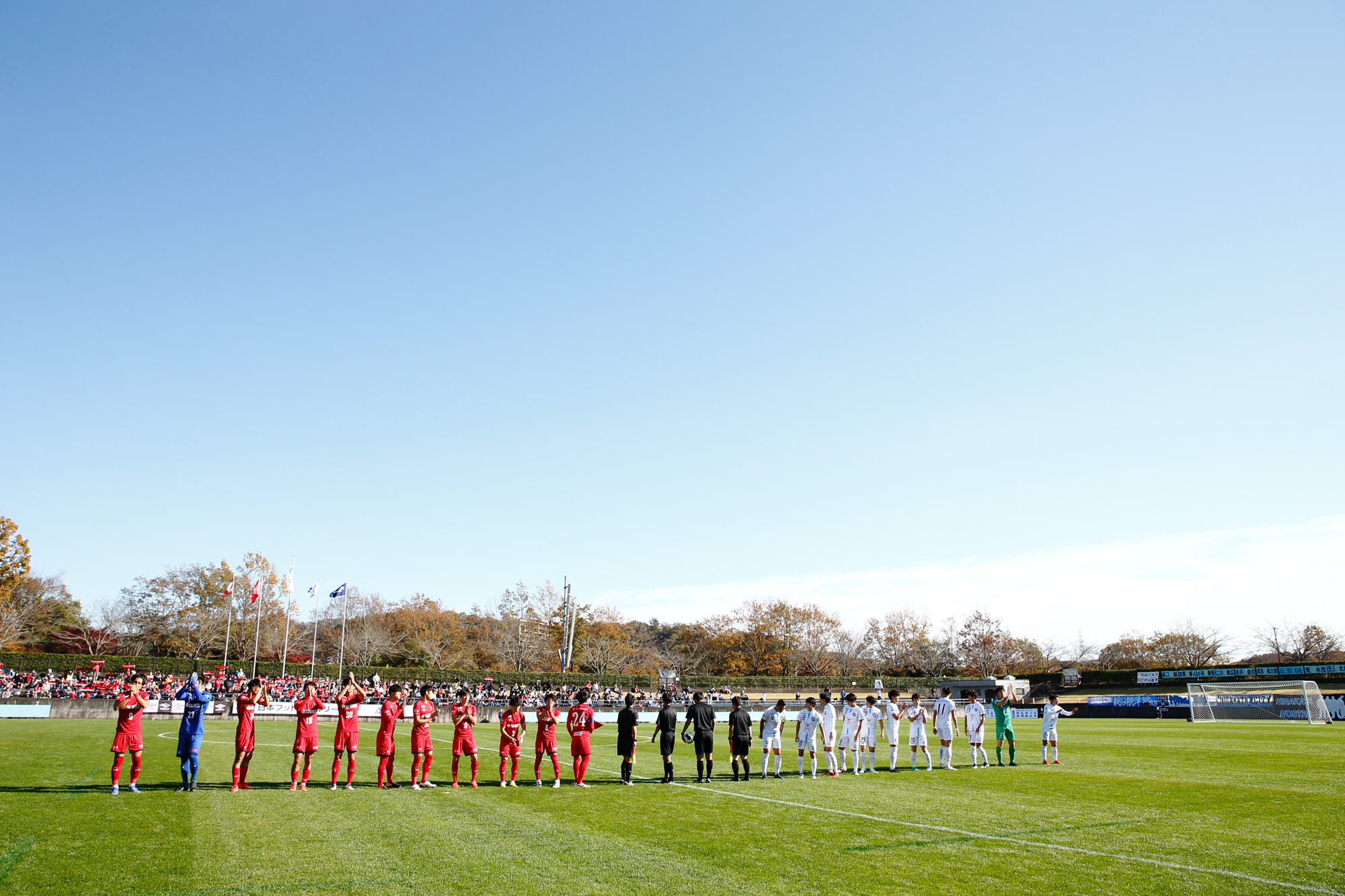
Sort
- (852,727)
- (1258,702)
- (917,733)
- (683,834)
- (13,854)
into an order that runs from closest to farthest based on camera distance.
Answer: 1. (13,854)
2. (683,834)
3. (852,727)
4. (917,733)
5. (1258,702)

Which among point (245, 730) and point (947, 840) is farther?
point (245, 730)

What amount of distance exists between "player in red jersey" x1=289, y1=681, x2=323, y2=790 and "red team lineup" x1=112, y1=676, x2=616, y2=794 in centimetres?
1

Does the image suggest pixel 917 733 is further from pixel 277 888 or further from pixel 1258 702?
pixel 1258 702

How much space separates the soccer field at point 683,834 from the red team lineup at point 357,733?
483mm

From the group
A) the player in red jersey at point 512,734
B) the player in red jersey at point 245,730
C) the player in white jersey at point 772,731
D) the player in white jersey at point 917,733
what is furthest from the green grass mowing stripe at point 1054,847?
the player in red jersey at point 245,730

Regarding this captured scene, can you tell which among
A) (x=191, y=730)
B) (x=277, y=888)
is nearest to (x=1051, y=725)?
(x=277, y=888)

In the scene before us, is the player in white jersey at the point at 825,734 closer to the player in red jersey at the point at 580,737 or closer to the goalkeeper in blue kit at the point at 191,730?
the player in red jersey at the point at 580,737

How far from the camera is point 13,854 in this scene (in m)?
9.04

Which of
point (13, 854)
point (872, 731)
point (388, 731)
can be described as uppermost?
point (388, 731)

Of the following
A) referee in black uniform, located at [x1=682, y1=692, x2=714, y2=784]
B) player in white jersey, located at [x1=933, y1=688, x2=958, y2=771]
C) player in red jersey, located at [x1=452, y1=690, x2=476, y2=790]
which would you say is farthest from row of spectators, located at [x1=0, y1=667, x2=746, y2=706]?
player in red jersey, located at [x1=452, y1=690, x2=476, y2=790]

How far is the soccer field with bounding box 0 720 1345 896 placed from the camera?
8391 mm

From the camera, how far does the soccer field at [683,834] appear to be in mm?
8391

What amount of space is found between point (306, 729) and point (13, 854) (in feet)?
19.6

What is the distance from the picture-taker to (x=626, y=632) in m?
91.9
